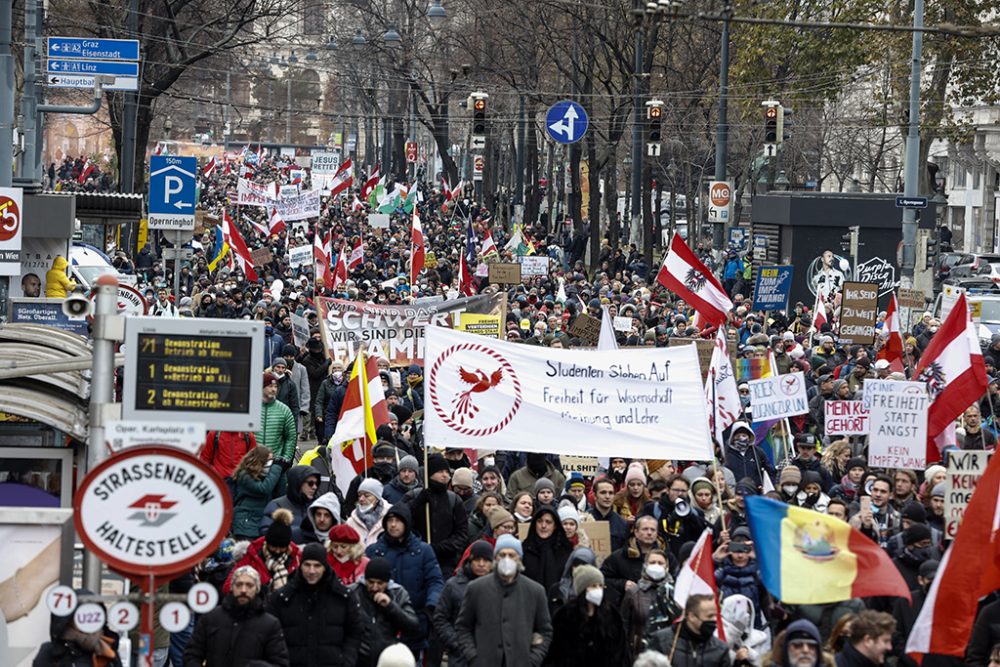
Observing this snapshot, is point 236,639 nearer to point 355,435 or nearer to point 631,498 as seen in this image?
point 631,498

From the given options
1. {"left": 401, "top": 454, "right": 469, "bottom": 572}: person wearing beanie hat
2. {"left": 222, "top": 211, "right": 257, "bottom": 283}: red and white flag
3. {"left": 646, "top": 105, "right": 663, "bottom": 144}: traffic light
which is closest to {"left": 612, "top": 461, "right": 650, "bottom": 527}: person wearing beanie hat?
{"left": 401, "top": 454, "right": 469, "bottom": 572}: person wearing beanie hat

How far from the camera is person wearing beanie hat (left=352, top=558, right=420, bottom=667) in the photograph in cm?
968

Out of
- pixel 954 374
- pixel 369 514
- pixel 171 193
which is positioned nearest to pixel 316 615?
pixel 369 514

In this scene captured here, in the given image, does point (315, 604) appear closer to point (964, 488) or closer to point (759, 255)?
point (964, 488)

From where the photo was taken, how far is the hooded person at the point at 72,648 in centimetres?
825

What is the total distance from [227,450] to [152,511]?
275 inches

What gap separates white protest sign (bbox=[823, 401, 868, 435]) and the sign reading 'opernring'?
9.13 metres

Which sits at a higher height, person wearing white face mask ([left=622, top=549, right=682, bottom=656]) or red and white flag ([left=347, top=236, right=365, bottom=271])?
red and white flag ([left=347, top=236, right=365, bottom=271])

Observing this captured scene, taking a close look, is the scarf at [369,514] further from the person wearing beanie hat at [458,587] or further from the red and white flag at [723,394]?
the red and white flag at [723,394]

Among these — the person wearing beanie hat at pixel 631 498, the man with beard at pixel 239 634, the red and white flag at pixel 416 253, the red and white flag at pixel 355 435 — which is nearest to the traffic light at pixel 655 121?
the red and white flag at pixel 416 253

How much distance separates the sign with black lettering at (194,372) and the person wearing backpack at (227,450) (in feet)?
19.6

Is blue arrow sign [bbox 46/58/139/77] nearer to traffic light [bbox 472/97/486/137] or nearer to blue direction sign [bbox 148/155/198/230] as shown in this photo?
blue direction sign [bbox 148/155/198/230]

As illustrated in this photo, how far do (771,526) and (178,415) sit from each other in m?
2.77

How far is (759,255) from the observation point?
41.9m
